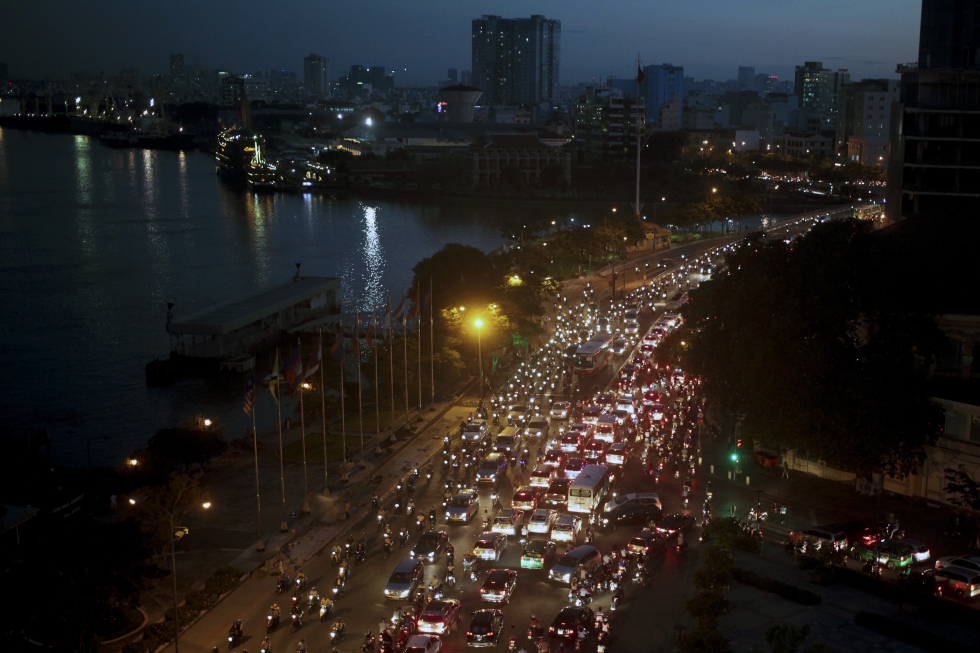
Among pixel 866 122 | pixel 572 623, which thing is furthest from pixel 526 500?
pixel 866 122

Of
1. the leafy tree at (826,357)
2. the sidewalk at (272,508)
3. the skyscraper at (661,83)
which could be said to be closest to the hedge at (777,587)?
the leafy tree at (826,357)

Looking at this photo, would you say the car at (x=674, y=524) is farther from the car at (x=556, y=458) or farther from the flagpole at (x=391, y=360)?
the flagpole at (x=391, y=360)

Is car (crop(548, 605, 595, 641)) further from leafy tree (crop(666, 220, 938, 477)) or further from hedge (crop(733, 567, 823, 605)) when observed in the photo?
leafy tree (crop(666, 220, 938, 477))

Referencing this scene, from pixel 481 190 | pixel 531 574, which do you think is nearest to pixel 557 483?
pixel 531 574

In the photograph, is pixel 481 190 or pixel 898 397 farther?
pixel 481 190

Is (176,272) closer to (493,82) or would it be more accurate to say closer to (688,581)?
(688,581)

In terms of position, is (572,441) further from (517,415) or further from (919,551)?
(919,551)
